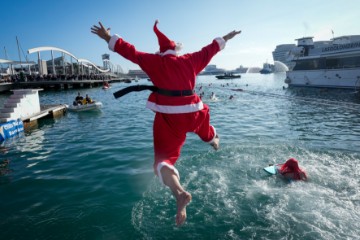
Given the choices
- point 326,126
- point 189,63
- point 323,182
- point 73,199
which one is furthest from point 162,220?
point 326,126

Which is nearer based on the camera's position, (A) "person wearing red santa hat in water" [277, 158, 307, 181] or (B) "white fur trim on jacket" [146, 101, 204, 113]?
(B) "white fur trim on jacket" [146, 101, 204, 113]

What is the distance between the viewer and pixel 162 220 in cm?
491

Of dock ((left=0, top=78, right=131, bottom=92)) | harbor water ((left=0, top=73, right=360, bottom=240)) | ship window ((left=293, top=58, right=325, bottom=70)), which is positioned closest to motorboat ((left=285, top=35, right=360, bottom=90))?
ship window ((left=293, top=58, right=325, bottom=70))

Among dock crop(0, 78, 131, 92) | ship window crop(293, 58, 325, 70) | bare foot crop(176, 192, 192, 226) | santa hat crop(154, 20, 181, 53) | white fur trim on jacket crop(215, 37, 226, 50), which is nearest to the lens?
bare foot crop(176, 192, 192, 226)

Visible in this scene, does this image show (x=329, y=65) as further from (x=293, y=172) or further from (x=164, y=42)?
(x=164, y=42)

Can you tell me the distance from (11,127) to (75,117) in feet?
19.5

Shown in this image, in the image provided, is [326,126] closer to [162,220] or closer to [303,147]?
[303,147]

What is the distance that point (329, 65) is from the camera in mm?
38344

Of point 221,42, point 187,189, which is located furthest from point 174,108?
point 187,189

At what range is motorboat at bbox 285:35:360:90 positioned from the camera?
113ft

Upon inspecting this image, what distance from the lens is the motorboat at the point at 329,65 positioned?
113 feet

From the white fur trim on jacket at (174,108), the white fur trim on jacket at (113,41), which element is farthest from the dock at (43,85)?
the white fur trim on jacket at (174,108)

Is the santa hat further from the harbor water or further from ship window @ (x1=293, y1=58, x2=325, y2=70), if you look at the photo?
ship window @ (x1=293, y1=58, x2=325, y2=70)

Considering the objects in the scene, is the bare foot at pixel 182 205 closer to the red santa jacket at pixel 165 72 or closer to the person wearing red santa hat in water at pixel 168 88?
the person wearing red santa hat in water at pixel 168 88
